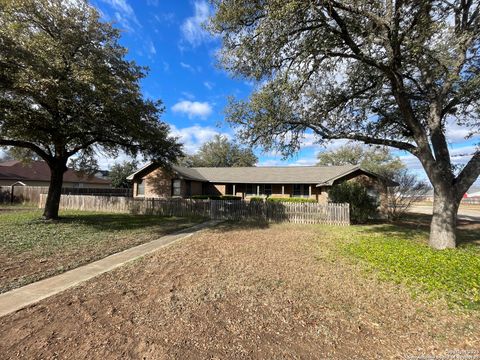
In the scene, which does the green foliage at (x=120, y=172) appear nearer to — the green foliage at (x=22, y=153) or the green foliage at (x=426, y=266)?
the green foliage at (x=22, y=153)

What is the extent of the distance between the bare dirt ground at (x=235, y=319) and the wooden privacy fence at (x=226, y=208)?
922cm

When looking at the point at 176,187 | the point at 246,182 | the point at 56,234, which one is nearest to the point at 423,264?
the point at 56,234

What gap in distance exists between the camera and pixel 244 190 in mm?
A: 29500

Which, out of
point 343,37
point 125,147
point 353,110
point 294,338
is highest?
point 343,37

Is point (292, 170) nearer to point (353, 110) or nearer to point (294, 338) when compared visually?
point (353, 110)

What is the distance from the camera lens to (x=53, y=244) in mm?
8859

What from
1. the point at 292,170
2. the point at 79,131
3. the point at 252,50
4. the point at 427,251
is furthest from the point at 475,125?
the point at 292,170

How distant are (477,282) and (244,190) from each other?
2430 cm

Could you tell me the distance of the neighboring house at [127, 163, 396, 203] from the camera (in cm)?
2575

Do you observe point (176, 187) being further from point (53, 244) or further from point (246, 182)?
point (53, 244)

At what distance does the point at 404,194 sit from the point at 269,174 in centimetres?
1460

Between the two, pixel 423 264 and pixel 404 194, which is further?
pixel 404 194

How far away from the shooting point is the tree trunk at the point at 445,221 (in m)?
9.23

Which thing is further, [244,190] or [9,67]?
[244,190]
